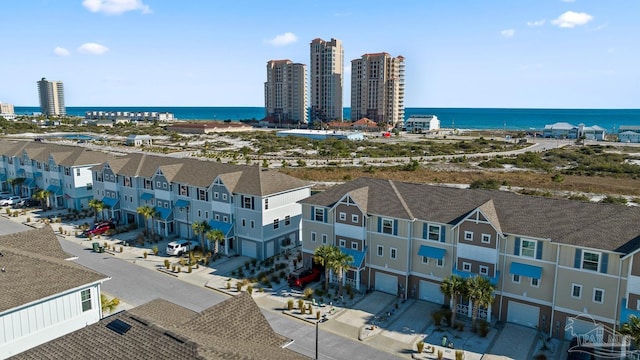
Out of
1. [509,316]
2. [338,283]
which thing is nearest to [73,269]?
[338,283]

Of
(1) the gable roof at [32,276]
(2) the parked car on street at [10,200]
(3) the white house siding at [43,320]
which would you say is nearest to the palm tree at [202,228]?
(1) the gable roof at [32,276]

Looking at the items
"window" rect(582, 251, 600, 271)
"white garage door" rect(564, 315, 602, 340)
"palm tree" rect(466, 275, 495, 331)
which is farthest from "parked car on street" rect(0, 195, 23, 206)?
"window" rect(582, 251, 600, 271)

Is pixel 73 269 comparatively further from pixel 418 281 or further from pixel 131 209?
pixel 131 209

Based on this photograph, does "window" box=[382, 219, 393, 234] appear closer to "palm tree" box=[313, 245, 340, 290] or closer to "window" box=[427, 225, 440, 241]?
"window" box=[427, 225, 440, 241]

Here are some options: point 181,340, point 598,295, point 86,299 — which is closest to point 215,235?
point 86,299

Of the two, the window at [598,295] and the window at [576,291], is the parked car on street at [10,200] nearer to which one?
the window at [576,291]

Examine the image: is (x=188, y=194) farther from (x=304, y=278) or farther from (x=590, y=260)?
(x=590, y=260)
